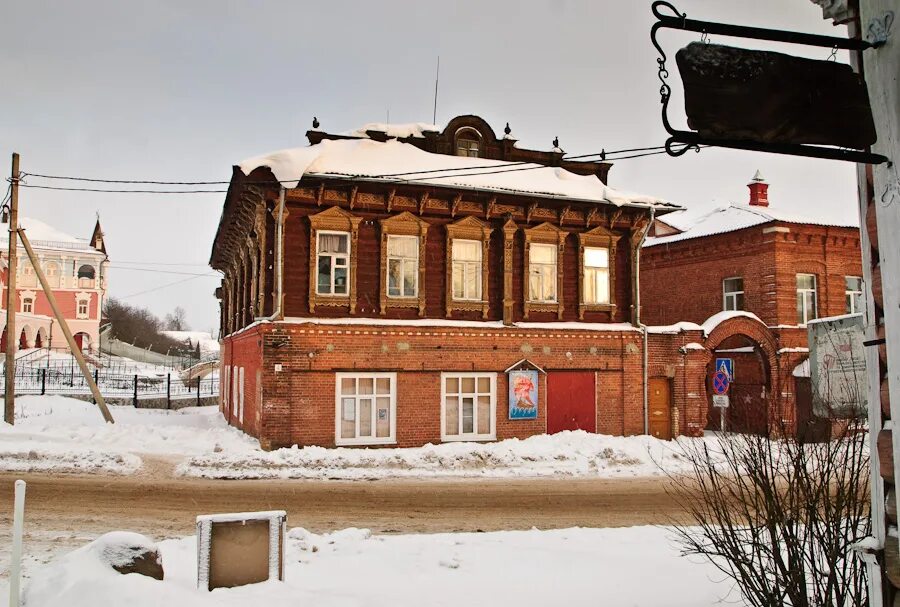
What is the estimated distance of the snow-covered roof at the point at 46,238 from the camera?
66938 millimetres

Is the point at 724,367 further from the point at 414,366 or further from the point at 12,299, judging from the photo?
the point at 12,299

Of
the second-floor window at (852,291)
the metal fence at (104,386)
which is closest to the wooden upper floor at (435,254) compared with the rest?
the second-floor window at (852,291)

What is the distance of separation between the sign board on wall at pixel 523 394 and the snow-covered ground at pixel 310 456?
36.4 inches

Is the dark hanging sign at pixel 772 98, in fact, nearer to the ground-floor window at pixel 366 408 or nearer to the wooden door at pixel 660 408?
the ground-floor window at pixel 366 408

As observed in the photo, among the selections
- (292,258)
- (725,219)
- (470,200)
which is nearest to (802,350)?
(725,219)

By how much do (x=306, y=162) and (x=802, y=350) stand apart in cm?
1873

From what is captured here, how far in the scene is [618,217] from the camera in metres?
21.2

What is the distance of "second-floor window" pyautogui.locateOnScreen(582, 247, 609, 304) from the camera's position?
20984 millimetres

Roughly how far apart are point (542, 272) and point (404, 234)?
4.48 meters

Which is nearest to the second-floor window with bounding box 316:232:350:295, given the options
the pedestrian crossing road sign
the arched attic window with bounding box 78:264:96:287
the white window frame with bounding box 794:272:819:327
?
the pedestrian crossing road sign

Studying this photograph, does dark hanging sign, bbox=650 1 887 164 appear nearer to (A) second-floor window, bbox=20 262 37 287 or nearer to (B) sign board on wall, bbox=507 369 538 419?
(B) sign board on wall, bbox=507 369 538 419

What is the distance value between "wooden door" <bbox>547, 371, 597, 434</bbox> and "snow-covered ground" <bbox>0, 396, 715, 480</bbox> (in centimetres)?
100

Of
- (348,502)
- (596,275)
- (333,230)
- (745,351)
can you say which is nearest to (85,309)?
(333,230)

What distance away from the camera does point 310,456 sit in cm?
1641
